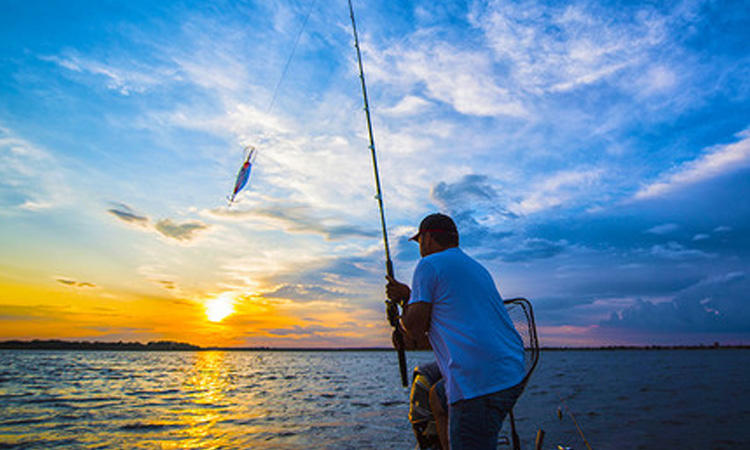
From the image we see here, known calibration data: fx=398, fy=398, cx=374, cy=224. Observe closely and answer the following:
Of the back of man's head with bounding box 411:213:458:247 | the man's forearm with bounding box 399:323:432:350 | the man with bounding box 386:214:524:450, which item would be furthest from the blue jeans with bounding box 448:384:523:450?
the back of man's head with bounding box 411:213:458:247

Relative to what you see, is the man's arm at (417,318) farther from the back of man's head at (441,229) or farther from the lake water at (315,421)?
the lake water at (315,421)

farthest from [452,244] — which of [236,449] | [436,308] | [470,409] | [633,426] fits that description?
[633,426]

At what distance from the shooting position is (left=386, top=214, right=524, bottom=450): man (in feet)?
9.20

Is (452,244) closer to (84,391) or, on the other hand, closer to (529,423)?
(529,423)

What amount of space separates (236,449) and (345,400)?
9.82 meters

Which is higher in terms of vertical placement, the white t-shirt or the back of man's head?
the back of man's head

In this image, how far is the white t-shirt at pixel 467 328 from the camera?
281 cm

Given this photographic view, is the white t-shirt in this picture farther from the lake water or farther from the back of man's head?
the lake water

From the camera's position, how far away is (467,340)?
9.33 ft

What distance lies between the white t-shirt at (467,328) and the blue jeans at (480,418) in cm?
5

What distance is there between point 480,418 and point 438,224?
Result: 1532mm

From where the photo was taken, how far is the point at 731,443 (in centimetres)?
980

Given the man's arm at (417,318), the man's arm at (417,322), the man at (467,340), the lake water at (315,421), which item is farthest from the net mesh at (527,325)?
the lake water at (315,421)

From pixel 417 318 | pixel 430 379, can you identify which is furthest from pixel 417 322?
pixel 430 379
